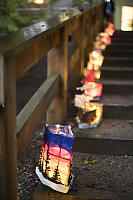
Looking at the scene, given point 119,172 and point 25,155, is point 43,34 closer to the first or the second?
point 119,172

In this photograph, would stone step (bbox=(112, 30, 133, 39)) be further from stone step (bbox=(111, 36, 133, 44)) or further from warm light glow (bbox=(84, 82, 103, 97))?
warm light glow (bbox=(84, 82, 103, 97))

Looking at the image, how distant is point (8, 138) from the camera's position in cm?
198

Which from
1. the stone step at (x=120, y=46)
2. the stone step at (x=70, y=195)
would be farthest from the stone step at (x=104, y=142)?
the stone step at (x=120, y=46)

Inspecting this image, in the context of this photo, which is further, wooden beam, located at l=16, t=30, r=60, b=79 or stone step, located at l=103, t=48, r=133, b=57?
stone step, located at l=103, t=48, r=133, b=57

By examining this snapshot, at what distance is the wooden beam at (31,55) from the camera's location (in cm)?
228

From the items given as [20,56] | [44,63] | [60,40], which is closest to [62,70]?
[60,40]

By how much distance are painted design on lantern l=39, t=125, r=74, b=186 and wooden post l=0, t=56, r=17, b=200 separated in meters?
0.48

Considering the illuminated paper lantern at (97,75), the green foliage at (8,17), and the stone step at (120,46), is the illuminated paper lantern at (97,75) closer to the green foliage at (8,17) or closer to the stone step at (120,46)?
the green foliage at (8,17)

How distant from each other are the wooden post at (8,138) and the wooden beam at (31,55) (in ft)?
0.97

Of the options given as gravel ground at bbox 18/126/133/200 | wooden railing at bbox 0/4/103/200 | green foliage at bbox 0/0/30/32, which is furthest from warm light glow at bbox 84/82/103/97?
green foliage at bbox 0/0/30/32

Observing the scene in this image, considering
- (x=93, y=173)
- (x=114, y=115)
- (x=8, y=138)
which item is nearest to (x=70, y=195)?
(x=93, y=173)

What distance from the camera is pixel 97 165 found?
342cm

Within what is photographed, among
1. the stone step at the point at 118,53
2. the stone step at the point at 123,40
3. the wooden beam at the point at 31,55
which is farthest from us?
the stone step at the point at 123,40

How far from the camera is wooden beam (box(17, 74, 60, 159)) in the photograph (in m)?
2.40
